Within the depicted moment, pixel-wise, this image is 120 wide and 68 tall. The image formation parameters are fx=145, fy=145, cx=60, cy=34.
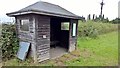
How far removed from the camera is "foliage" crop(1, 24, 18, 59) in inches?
306

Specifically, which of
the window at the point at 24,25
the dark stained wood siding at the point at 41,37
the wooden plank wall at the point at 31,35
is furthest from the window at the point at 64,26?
the wooden plank wall at the point at 31,35

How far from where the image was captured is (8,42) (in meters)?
7.89

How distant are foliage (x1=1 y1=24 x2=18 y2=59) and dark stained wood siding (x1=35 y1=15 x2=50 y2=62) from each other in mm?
1687

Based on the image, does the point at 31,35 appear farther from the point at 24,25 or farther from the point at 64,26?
the point at 64,26

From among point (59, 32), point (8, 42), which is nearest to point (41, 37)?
point (8, 42)

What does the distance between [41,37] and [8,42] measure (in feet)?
6.53

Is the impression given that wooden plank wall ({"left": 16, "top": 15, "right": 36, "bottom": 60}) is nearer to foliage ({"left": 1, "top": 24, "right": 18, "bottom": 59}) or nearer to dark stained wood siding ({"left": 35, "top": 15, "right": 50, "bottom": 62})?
dark stained wood siding ({"left": 35, "top": 15, "right": 50, "bottom": 62})

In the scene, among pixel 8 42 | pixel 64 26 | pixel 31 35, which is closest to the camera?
pixel 31 35

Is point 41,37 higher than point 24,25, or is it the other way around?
point 24,25

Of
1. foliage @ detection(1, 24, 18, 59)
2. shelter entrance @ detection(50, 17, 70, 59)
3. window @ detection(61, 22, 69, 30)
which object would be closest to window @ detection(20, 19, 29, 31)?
foliage @ detection(1, 24, 18, 59)

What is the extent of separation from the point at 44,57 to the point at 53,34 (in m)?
3.68

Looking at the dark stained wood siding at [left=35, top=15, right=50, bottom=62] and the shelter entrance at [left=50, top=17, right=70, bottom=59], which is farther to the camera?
the shelter entrance at [left=50, top=17, right=70, bottom=59]

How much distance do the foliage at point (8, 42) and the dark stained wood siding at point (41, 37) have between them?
1.69m

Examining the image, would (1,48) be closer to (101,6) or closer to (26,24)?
(26,24)
